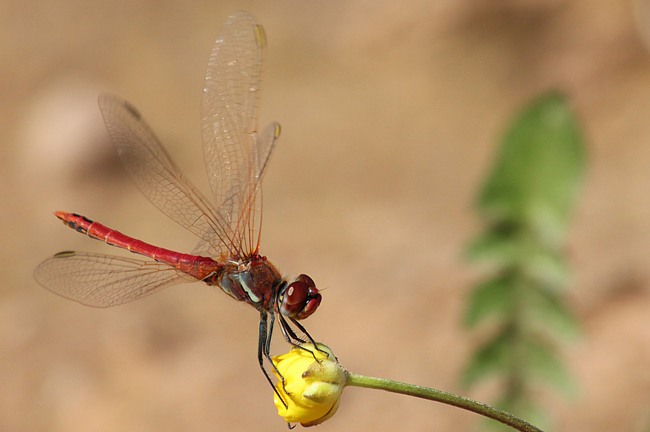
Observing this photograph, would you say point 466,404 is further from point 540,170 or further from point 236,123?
point 540,170

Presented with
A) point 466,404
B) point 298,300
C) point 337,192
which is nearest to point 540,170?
point 298,300

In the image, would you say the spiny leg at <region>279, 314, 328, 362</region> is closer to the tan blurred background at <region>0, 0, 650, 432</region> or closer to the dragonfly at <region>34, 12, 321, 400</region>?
the dragonfly at <region>34, 12, 321, 400</region>

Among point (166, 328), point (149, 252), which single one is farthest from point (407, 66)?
point (149, 252)

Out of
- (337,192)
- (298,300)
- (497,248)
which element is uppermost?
(337,192)

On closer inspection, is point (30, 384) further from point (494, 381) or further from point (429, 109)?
point (429, 109)

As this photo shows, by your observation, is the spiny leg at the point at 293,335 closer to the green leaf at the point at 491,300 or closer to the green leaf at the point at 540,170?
the green leaf at the point at 491,300

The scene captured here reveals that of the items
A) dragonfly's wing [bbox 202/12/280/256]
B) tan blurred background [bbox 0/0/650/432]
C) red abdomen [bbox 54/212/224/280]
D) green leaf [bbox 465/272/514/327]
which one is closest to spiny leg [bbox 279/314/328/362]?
red abdomen [bbox 54/212/224/280]
